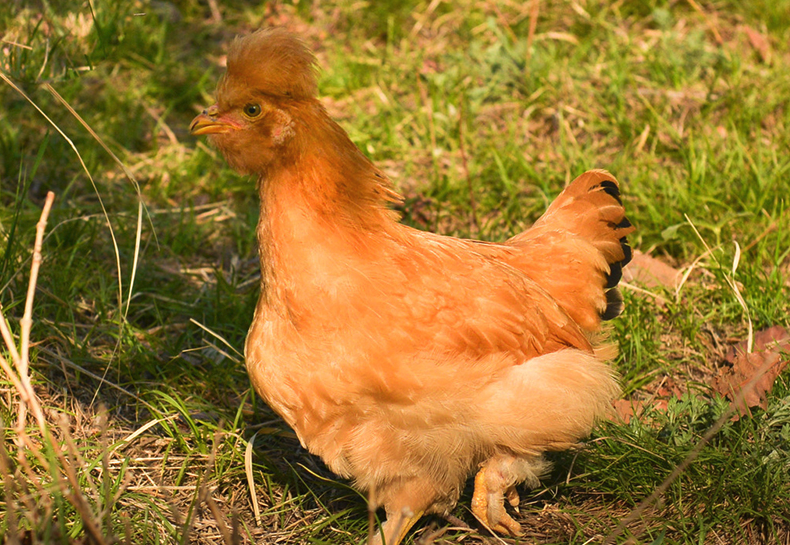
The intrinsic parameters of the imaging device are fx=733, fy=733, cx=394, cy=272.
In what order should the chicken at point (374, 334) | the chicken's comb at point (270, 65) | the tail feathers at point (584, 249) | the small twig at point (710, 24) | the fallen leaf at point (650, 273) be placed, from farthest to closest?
→ the small twig at point (710, 24)
the fallen leaf at point (650, 273)
the tail feathers at point (584, 249)
the chicken at point (374, 334)
the chicken's comb at point (270, 65)

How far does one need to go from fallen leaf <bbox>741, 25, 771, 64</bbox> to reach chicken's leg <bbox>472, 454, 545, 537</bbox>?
436 centimetres

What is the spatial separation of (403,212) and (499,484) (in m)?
2.24

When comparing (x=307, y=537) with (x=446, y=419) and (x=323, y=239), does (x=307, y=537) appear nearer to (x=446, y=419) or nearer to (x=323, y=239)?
(x=446, y=419)

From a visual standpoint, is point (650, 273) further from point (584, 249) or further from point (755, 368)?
point (755, 368)

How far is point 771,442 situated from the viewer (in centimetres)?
324

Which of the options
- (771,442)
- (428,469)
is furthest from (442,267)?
(771,442)

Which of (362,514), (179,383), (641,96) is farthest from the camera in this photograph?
(641,96)

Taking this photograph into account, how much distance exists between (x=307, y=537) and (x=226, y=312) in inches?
60.5

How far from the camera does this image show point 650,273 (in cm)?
446

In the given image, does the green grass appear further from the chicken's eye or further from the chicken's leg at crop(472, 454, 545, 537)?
the chicken's eye

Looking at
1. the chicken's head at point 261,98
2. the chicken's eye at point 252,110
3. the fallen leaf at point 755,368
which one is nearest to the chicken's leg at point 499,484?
the fallen leaf at point 755,368

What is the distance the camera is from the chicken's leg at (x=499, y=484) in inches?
126

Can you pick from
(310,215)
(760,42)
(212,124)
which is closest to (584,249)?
(310,215)

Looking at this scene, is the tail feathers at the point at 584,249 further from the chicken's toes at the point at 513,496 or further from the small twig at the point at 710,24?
the small twig at the point at 710,24
